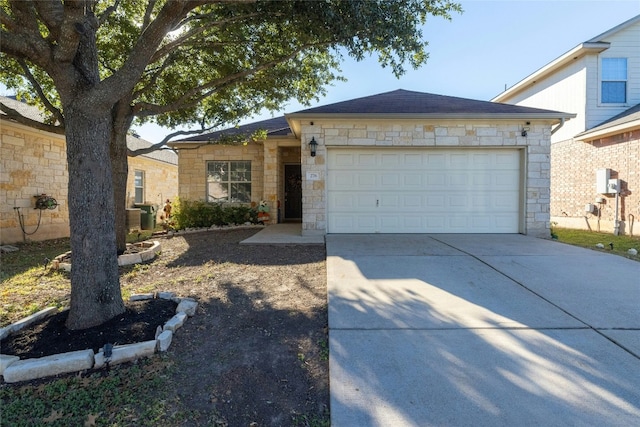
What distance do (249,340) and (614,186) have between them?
13.0 m

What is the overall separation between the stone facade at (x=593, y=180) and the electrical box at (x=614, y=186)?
8.1 inches

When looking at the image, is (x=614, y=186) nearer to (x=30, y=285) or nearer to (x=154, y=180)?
(x=30, y=285)

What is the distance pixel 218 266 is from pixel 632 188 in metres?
12.7

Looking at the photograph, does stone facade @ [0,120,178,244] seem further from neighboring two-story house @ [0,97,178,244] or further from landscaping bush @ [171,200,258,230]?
landscaping bush @ [171,200,258,230]

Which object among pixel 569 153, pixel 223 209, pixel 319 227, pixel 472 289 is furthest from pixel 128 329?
pixel 569 153

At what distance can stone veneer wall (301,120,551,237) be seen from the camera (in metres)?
8.34

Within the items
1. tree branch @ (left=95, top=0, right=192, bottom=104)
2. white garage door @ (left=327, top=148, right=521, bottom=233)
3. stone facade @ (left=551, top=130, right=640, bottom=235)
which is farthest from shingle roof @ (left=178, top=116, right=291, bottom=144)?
stone facade @ (left=551, top=130, right=640, bottom=235)

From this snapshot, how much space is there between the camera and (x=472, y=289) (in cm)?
439

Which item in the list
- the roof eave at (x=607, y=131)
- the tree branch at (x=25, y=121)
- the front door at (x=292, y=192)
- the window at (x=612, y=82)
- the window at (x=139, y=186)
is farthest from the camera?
the window at (x=139, y=186)

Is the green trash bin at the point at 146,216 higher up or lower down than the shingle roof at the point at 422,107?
lower down

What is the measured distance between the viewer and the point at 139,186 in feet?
49.4

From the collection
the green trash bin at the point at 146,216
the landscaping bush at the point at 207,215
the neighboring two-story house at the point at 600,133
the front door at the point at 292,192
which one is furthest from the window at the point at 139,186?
the neighboring two-story house at the point at 600,133

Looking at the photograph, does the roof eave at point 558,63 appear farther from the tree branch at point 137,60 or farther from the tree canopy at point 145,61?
the tree branch at point 137,60

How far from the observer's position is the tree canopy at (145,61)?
325cm
